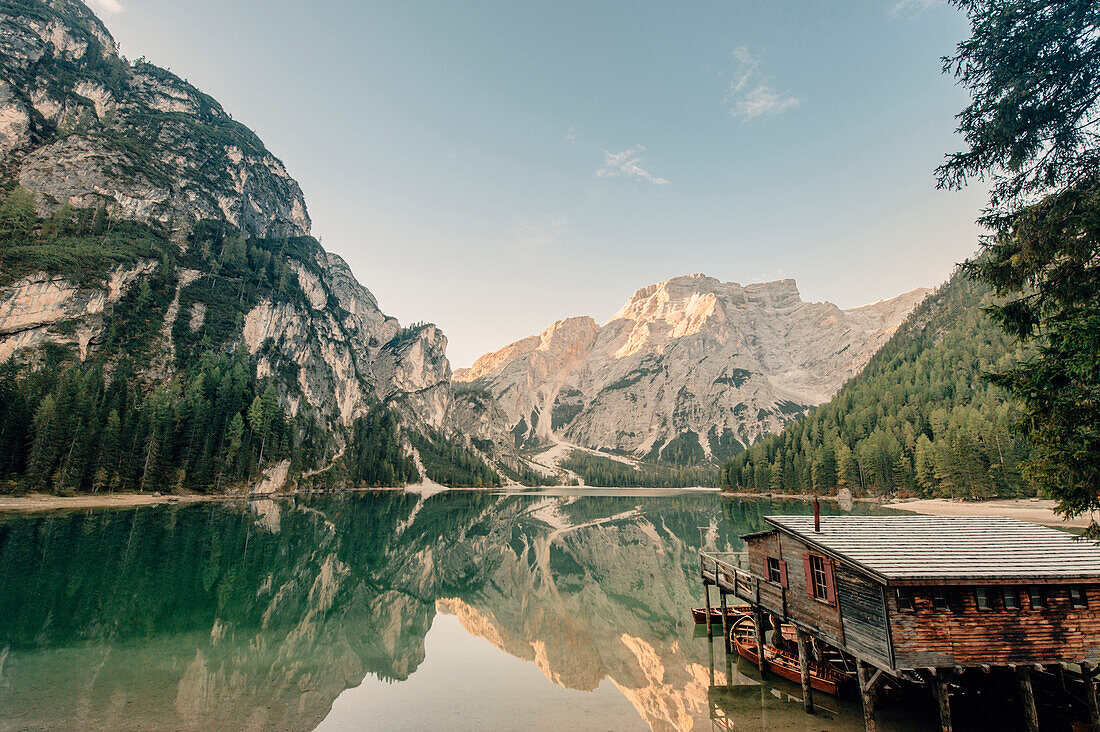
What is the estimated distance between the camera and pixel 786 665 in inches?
818

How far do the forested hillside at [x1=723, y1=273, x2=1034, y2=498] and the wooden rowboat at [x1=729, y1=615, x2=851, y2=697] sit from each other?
6384 centimetres

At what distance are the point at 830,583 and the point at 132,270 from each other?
16555 centimetres

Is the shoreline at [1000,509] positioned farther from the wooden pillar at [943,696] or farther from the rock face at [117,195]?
the rock face at [117,195]

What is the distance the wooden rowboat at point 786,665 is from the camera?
1909 centimetres

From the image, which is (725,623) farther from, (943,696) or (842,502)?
(842,502)

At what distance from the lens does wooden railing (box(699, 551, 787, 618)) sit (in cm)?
2073

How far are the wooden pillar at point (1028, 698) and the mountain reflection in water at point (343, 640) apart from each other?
3.75 metres

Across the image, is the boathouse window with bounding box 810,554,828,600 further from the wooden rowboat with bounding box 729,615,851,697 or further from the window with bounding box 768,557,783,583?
the wooden rowboat with bounding box 729,615,851,697

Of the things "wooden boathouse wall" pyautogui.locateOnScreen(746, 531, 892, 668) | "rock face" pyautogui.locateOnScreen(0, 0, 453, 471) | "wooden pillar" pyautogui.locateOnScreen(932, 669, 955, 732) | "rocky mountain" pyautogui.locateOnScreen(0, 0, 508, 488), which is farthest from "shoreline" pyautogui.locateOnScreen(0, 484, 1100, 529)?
"wooden pillar" pyautogui.locateOnScreen(932, 669, 955, 732)

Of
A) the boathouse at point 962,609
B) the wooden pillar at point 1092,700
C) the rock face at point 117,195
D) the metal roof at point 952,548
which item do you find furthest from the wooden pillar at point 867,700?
the rock face at point 117,195

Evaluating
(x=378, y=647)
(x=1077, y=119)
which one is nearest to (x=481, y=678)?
(x=378, y=647)

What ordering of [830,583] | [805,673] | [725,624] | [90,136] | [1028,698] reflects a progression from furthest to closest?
[90,136] < [725,624] < [805,673] < [830,583] < [1028,698]

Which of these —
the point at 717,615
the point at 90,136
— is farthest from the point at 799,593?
the point at 90,136

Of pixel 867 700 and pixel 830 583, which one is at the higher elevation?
pixel 830 583
